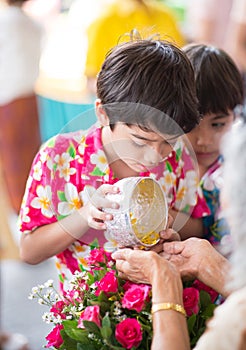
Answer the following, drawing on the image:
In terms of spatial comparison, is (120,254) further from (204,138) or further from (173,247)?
(204,138)

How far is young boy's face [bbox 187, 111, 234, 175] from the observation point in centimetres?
190

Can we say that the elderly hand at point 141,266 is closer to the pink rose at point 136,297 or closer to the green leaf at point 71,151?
the pink rose at point 136,297

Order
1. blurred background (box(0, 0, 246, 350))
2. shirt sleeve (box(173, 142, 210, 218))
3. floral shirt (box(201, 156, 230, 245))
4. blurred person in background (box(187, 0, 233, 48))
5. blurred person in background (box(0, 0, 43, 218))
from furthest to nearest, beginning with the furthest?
blurred person in background (box(187, 0, 233, 48)) → blurred person in background (box(0, 0, 43, 218)) → blurred background (box(0, 0, 246, 350)) → floral shirt (box(201, 156, 230, 245)) → shirt sleeve (box(173, 142, 210, 218))

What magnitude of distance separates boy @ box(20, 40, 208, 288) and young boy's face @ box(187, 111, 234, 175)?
203 millimetres

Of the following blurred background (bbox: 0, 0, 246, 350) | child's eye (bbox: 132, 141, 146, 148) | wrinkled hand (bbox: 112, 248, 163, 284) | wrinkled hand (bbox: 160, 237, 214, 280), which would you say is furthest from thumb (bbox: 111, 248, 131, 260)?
blurred background (bbox: 0, 0, 246, 350)

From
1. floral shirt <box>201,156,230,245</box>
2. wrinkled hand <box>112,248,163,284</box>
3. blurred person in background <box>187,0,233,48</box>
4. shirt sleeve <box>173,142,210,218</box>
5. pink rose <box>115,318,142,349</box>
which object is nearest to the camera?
pink rose <box>115,318,142,349</box>

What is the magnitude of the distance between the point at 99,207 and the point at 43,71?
2.42 m

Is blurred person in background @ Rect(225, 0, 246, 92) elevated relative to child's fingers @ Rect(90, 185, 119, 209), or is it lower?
lower

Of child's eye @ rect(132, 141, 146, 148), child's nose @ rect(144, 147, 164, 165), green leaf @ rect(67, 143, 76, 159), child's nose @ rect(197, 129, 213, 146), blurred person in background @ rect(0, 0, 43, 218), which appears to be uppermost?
child's eye @ rect(132, 141, 146, 148)

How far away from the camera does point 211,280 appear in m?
1.50

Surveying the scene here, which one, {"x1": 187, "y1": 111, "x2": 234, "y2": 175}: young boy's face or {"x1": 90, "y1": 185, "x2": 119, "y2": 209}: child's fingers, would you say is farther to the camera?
{"x1": 187, "y1": 111, "x2": 234, "y2": 175}: young boy's face

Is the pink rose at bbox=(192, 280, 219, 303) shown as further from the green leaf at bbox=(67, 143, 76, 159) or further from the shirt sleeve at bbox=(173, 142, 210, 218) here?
the green leaf at bbox=(67, 143, 76, 159)

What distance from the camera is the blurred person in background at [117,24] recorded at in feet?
10.7

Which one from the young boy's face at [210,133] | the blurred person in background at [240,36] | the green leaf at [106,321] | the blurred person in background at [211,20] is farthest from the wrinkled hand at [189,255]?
the blurred person in background at [211,20]
